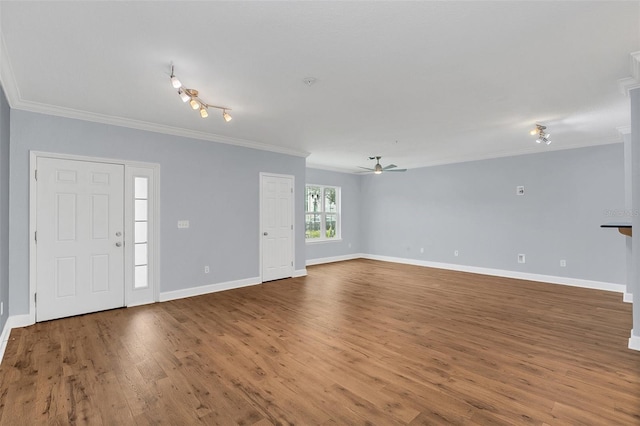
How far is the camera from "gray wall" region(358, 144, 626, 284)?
18.0 feet

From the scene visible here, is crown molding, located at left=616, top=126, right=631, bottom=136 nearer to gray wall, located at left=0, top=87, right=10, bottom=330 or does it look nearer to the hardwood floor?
the hardwood floor

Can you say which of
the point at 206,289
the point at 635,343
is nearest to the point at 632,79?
the point at 635,343

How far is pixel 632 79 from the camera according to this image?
2973 millimetres

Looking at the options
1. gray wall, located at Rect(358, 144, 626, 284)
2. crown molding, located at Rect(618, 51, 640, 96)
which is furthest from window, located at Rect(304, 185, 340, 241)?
crown molding, located at Rect(618, 51, 640, 96)

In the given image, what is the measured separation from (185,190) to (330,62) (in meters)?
3.38

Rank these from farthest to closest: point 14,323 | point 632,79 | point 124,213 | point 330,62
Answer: point 124,213
point 14,323
point 632,79
point 330,62

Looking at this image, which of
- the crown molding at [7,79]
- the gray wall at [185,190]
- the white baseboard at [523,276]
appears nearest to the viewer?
the crown molding at [7,79]

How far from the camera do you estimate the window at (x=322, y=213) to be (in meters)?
8.30

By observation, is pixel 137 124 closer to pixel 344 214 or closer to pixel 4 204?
pixel 4 204

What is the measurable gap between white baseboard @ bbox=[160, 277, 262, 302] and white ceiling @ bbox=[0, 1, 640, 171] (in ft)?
8.44

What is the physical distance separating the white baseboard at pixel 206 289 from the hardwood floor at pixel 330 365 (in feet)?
0.66

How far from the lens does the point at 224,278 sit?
5.41 meters

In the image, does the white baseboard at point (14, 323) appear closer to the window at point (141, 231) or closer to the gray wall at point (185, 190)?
the gray wall at point (185, 190)

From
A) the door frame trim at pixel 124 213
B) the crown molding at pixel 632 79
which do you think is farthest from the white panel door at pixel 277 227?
the crown molding at pixel 632 79
